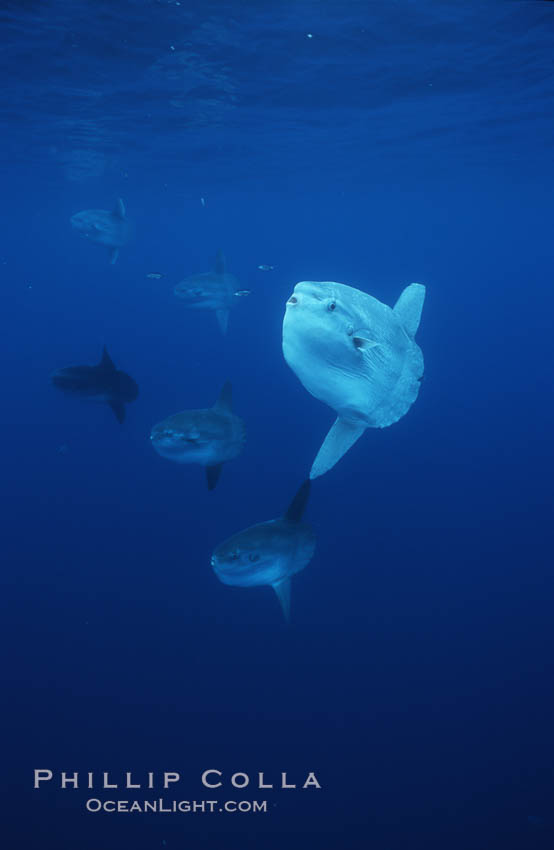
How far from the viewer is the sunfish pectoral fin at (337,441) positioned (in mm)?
3719

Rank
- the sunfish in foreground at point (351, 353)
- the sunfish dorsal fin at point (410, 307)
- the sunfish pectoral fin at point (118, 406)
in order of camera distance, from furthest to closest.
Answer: the sunfish pectoral fin at point (118, 406), the sunfish dorsal fin at point (410, 307), the sunfish in foreground at point (351, 353)

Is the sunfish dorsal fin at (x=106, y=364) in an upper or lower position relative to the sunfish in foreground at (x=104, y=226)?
lower

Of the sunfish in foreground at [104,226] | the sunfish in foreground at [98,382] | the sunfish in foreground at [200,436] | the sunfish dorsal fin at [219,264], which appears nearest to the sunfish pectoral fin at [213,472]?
the sunfish in foreground at [200,436]

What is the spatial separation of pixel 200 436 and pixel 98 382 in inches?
113

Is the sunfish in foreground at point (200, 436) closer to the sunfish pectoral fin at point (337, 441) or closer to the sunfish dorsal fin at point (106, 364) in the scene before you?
the sunfish pectoral fin at point (337, 441)

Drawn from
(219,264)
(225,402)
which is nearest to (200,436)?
(225,402)

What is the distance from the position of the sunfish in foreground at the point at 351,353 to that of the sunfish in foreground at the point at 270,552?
1.01 metres

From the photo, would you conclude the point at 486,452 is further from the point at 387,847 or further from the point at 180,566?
the point at 387,847

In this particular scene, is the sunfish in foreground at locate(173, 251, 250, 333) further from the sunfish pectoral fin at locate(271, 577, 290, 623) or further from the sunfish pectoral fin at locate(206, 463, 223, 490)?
the sunfish pectoral fin at locate(271, 577, 290, 623)

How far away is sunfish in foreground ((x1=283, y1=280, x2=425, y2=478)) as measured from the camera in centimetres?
274

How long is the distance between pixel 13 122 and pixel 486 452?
58.8ft

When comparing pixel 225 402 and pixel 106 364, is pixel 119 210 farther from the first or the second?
pixel 225 402

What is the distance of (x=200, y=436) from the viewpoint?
5.30 metres

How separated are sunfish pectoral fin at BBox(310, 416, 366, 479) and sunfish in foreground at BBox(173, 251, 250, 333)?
7.94 meters
